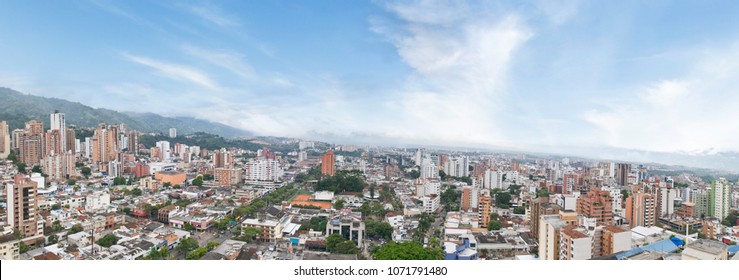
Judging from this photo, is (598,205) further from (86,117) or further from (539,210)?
(86,117)

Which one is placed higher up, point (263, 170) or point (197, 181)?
point (263, 170)

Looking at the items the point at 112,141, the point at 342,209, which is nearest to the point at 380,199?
the point at 342,209

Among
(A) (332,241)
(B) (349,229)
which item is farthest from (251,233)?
(B) (349,229)

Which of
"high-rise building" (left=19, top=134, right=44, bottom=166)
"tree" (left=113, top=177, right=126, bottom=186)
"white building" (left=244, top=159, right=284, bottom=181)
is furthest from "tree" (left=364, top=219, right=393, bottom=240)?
"tree" (left=113, top=177, right=126, bottom=186)

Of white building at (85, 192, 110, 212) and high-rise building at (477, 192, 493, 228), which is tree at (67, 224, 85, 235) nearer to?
white building at (85, 192, 110, 212)

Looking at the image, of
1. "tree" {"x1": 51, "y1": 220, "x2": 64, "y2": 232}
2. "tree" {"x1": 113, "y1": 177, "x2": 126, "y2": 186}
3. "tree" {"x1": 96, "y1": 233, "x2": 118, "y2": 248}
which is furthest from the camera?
"tree" {"x1": 113, "y1": 177, "x2": 126, "y2": 186}
